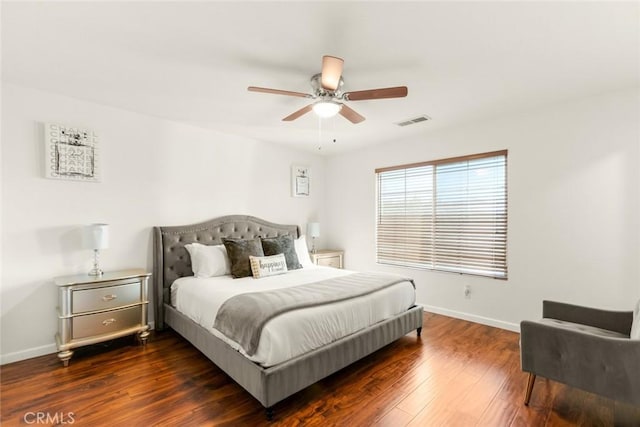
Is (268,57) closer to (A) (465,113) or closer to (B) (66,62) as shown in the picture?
(B) (66,62)

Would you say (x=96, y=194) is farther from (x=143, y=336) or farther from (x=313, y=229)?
(x=313, y=229)

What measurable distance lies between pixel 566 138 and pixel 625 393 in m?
2.45

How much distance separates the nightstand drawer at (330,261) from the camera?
4926mm

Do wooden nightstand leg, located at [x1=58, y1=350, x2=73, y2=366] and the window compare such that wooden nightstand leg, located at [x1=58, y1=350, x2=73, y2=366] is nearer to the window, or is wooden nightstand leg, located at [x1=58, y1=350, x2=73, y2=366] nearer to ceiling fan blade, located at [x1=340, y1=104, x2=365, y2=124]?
ceiling fan blade, located at [x1=340, y1=104, x2=365, y2=124]

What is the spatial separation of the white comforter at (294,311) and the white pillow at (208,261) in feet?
0.44

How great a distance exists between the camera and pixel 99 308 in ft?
9.20

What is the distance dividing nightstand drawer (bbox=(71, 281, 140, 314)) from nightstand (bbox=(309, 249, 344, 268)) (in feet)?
8.36

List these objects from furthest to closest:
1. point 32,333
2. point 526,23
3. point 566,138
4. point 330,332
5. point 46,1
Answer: point 566,138 < point 32,333 < point 330,332 < point 526,23 < point 46,1

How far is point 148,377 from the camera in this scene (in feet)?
8.10

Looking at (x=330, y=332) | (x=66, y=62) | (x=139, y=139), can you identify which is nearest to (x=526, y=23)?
(x=330, y=332)

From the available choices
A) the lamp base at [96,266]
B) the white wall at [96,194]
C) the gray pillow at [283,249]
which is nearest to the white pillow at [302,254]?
the gray pillow at [283,249]

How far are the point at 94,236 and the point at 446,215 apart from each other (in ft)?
13.3

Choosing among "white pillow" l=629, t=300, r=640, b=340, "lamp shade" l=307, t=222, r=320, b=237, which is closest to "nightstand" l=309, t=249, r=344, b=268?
"lamp shade" l=307, t=222, r=320, b=237

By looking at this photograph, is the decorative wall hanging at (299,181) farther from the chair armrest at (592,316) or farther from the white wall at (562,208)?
the chair armrest at (592,316)
